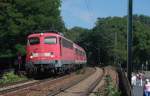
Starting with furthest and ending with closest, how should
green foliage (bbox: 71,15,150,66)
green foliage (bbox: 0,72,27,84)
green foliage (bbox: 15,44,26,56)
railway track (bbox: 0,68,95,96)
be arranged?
green foliage (bbox: 71,15,150,66) → green foliage (bbox: 15,44,26,56) → green foliage (bbox: 0,72,27,84) → railway track (bbox: 0,68,95,96)

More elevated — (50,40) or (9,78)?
(50,40)

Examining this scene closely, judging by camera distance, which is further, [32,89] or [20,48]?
[20,48]

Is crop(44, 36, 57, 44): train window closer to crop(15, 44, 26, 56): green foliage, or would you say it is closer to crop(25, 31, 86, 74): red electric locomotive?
crop(25, 31, 86, 74): red electric locomotive

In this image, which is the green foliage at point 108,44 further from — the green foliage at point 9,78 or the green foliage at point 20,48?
the green foliage at point 9,78

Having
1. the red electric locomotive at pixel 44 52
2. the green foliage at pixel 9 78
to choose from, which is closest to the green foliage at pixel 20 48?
the red electric locomotive at pixel 44 52

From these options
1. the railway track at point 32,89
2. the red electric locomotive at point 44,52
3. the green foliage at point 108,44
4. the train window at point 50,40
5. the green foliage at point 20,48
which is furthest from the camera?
the green foliage at point 108,44

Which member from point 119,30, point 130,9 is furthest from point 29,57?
point 119,30

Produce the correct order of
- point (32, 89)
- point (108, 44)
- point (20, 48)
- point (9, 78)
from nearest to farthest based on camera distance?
1. point (32, 89)
2. point (9, 78)
3. point (20, 48)
4. point (108, 44)

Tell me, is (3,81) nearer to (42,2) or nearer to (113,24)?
(42,2)

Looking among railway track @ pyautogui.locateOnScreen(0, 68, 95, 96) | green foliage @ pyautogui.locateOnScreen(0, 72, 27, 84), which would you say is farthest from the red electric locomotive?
railway track @ pyautogui.locateOnScreen(0, 68, 95, 96)

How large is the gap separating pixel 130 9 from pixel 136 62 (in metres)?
126

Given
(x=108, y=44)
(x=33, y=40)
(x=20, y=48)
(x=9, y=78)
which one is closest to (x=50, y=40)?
(x=33, y=40)

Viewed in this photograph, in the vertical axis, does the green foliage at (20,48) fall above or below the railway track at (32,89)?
above

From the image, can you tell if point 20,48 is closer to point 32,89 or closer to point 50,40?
point 50,40
